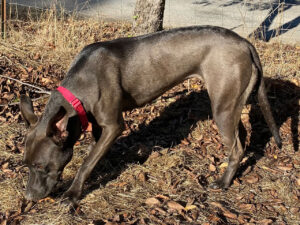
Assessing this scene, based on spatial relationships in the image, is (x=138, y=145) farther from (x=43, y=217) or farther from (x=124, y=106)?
(x=43, y=217)

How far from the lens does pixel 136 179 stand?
5102 mm

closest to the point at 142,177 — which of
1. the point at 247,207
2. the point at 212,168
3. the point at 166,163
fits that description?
the point at 166,163

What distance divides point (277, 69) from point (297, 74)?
1.15 feet

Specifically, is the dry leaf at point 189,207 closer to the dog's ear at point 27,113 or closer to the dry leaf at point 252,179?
the dry leaf at point 252,179

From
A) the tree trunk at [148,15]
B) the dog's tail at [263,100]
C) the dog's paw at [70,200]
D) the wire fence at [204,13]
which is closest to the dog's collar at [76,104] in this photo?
the dog's paw at [70,200]

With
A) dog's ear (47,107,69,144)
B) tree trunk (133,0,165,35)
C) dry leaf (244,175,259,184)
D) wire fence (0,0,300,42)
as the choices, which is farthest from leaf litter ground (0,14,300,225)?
wire fence (0,0,300,42)

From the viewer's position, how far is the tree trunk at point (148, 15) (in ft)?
25.6

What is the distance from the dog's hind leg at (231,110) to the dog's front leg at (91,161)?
115 cm

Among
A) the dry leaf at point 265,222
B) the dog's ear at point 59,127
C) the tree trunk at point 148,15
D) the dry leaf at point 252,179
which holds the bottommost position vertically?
the dry leaf at point 252,179

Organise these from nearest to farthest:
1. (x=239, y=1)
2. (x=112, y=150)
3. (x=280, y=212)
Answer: (x=280, y=212)
(x=112, y=150)
(x=239, y=1)

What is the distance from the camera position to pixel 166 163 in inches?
214

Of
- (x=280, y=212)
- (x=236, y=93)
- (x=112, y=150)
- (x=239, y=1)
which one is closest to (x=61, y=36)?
(x=112, y=150)

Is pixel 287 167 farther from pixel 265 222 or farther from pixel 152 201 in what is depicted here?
pixel 152 201

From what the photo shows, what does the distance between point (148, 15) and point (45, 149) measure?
13.8 ft
